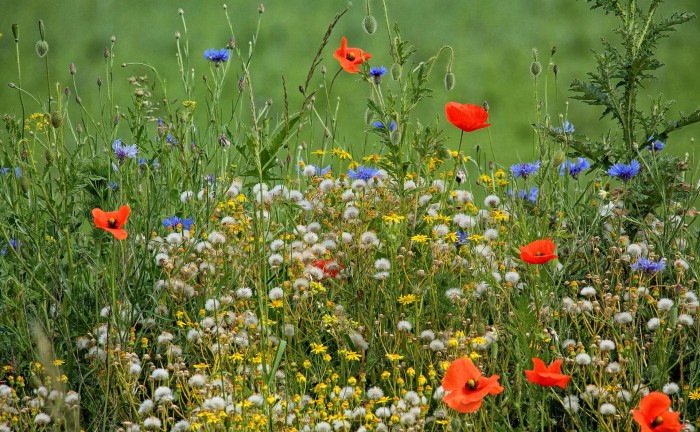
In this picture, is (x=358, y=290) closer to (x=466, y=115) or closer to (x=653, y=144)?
(x=466, y=115)

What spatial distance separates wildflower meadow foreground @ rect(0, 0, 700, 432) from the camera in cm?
218

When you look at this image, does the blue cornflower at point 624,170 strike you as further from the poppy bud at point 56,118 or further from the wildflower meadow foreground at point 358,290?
the poppy bud at point 56,118

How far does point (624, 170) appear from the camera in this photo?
280 cm

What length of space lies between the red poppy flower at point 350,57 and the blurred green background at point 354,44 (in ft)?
8.10

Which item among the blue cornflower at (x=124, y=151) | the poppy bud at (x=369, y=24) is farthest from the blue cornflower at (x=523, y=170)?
the blue cornflower at (x=124, y=151)

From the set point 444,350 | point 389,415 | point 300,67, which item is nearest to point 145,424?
point 389,415

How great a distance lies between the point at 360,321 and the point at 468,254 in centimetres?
36

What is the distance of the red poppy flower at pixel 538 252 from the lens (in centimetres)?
196

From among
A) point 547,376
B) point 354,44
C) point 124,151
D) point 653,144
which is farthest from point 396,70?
point 354,44

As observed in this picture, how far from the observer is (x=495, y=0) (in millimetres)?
6602

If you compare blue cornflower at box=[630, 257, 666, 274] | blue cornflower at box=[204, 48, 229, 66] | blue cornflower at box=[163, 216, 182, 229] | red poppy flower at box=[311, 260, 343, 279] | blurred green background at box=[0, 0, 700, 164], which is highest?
blurred green background at box=[0, 0, 700, 164]

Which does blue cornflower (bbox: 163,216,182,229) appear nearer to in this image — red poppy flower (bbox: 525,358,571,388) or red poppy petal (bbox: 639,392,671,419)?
red poppy flower (bbox: 525,358,571,388)

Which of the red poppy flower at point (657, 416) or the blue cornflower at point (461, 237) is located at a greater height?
the blue cornflower at point (461, 237)

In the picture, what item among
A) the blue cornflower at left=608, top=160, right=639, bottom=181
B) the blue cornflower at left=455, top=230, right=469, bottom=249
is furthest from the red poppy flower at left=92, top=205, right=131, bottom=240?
the blue cornflower at left=608, top=160, right=639, bottom=181
